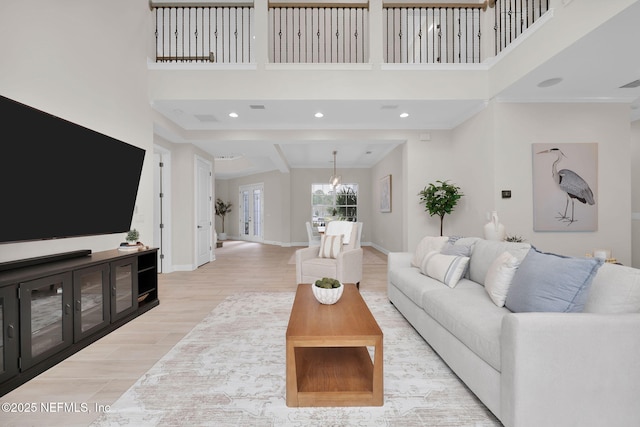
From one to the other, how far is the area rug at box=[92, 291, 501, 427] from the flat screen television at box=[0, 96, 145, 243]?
4.44 ft

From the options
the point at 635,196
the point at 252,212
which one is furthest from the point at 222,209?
the point at 635,196

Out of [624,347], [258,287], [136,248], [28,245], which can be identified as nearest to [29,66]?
[28,245]

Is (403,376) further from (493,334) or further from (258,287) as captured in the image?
(258,287)

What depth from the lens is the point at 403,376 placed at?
1.97 meters

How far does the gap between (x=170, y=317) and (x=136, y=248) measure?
33.0 inches

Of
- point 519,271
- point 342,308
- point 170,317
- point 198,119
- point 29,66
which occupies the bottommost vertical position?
point 170,317

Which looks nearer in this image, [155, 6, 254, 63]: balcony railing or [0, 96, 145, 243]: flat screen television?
[0, 96, 145, 243]: flat screen television

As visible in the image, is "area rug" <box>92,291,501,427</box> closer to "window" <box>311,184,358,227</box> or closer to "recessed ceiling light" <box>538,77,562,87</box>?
"recessed ceiling light" <box>538,77,562,87</box>

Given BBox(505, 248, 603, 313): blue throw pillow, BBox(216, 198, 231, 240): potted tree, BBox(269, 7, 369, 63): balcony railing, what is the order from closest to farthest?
BBox(505, 248, 603, 313): blue throw pillow, BBox(269, 7, 369, 63): balcony railing, BBox(216, 198, 231, 240): potted tree

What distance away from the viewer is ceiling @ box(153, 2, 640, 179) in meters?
2.95

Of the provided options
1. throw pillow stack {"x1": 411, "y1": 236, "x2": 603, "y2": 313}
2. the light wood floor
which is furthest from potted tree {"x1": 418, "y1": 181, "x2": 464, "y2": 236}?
throw pillow stack {"x1": 411, "y1": 236, "x2": 603, "y2": 313}

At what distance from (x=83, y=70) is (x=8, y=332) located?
2.42 metres

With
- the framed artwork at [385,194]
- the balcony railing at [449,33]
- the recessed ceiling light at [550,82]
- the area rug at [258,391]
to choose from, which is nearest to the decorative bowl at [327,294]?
the area rug at [258,391]

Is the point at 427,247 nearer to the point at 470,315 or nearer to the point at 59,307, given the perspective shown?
the point at 470,315
